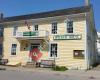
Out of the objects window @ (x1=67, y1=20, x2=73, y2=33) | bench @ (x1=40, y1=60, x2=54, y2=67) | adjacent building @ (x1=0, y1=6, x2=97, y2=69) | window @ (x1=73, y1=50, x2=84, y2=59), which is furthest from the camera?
bench @ (x1=40, y1=60, x2=54, y2=67)

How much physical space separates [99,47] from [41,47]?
65.4 ft

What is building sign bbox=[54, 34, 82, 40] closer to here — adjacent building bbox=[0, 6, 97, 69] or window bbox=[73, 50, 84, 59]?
adjacent building bbox=[0, 6, 97, 69]

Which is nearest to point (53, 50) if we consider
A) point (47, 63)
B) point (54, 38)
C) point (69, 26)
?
point (54, 38)

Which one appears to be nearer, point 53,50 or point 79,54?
point 79,54

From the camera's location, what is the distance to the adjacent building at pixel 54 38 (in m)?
26.5

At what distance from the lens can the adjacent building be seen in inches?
1042

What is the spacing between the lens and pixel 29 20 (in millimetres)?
30719

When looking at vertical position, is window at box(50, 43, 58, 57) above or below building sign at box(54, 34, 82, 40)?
below

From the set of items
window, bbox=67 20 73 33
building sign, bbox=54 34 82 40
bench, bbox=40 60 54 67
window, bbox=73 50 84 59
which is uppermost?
window, bbox=67 20 73 33

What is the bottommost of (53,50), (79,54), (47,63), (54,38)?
(47,63)

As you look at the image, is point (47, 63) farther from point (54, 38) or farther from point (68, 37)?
point (68, 37)

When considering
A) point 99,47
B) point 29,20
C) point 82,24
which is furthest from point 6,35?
point 99,47

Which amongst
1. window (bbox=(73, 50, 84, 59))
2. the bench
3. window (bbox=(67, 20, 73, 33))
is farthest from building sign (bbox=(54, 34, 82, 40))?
the bench

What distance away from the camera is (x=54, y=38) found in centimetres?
2809
